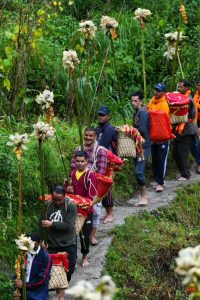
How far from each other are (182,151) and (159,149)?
80cm

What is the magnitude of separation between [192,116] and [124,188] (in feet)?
4.91

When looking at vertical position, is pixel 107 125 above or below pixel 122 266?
above

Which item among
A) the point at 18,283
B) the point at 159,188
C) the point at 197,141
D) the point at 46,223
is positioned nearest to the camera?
the point at 18,283

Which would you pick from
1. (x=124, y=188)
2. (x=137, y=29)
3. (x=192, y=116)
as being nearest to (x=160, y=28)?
(x=137, y=29)

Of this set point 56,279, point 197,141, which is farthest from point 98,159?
point 197,141

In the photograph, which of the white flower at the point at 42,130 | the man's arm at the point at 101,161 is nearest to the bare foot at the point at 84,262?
the man's arm at the point at 101,161

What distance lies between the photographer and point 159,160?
35.1 ft

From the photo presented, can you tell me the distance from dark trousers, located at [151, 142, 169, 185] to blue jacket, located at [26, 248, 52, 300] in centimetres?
406

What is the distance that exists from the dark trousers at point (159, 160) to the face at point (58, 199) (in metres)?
3.57

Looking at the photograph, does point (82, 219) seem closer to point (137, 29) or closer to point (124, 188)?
point (124, 188)

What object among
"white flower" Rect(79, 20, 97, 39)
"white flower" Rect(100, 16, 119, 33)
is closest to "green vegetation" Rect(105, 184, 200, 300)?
"white flower" Rect(79, 20, 97, 39)

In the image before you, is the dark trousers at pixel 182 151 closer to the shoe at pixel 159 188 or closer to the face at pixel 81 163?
the shoe at pixel 159 188

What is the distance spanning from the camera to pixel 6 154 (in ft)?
27.9

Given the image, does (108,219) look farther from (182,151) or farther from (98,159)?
(182,151)
